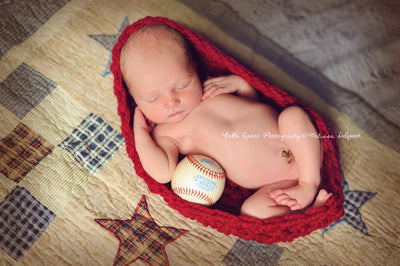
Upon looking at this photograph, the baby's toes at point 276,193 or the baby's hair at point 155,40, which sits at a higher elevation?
the baby's hair at point 155,40

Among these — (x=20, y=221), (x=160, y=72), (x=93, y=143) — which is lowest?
(x=20, y=221)

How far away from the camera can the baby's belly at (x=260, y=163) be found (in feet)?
3.61

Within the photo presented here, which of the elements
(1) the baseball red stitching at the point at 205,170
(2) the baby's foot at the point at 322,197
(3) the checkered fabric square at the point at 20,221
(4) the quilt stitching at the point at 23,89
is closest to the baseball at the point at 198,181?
(1) the baseball red stitching at the point at 205,170

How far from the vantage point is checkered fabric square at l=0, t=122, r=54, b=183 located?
1041 millimetres

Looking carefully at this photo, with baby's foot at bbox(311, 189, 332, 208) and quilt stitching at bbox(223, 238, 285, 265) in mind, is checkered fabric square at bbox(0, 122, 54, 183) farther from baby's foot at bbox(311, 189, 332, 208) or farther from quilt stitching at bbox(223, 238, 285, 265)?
baby's foot at bbox(311, 189, 332, 208)

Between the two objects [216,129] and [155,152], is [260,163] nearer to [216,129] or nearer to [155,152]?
[216,129]

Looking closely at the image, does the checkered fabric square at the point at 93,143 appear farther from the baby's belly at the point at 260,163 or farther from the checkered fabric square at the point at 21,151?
the baby's belly at the point at 260,163

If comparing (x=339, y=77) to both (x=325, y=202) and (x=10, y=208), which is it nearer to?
(x=325, y=202)

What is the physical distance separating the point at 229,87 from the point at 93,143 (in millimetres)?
606

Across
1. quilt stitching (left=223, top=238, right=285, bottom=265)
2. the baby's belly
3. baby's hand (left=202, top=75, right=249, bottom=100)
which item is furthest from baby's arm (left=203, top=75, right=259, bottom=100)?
quilt stitching (left=223, top=238, right=285, bottom=265)

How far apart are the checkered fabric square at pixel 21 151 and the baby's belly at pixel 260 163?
709mm

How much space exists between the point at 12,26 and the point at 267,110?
114 cm

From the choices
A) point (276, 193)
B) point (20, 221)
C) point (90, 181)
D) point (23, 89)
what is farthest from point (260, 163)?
point (23, 89)

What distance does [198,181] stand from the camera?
3.30 ft
